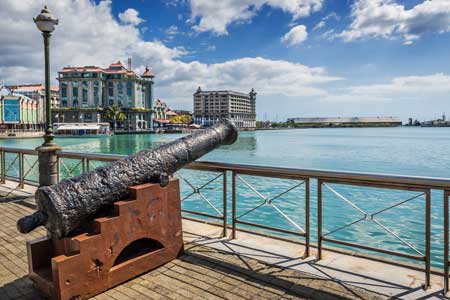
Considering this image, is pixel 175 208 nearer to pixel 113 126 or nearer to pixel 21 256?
pixel 21 256

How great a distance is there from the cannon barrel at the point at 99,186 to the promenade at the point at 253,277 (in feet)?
2.25

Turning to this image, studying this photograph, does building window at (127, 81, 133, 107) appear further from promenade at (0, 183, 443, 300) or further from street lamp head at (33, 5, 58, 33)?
promenade at (0, 183, 443, 300)

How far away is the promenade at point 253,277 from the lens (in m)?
2.90

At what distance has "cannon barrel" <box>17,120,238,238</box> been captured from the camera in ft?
8.86

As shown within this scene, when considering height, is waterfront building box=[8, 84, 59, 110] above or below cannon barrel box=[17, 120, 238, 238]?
above

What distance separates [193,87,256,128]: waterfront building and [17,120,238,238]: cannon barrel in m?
160

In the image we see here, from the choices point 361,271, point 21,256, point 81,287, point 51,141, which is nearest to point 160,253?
point 81,287

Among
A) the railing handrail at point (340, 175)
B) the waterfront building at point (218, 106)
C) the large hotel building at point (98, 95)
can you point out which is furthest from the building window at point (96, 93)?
→ the railing handrail at point (340, 175)

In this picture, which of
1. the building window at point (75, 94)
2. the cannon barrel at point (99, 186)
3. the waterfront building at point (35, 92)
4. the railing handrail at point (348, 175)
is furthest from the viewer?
the waterfront building at point (35, 92)

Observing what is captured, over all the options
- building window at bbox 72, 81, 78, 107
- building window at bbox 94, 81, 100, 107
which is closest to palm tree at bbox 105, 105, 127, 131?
building window at bbox 94, 81, 100, 107

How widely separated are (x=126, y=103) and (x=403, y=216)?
105 metres

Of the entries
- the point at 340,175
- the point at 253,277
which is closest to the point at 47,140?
the point at 253,277

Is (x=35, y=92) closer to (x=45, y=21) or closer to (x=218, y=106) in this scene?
(x=218, y=106)

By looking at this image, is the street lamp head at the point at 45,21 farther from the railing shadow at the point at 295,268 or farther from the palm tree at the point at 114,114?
the palm tree at the point at 114,114
